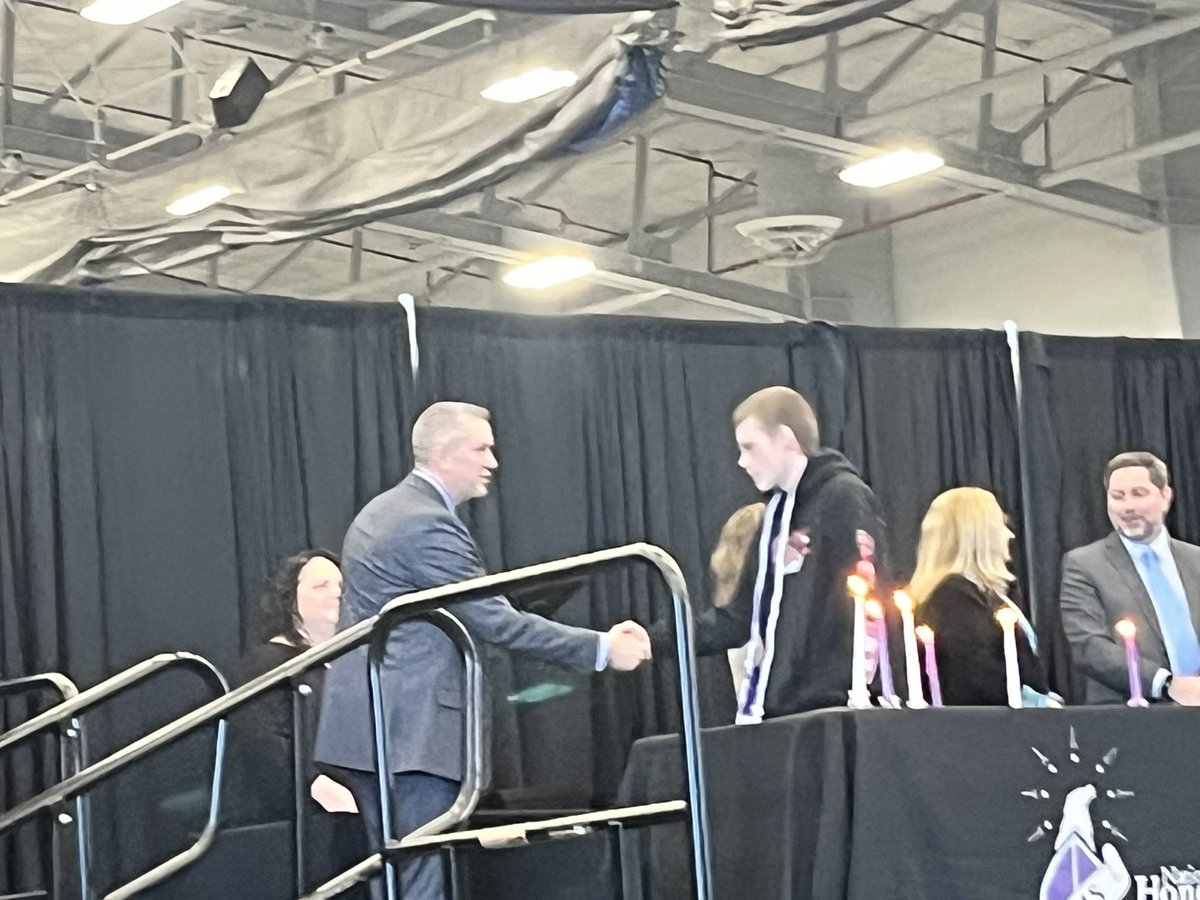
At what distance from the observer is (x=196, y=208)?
5.65 m

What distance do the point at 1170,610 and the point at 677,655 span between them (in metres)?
2.50

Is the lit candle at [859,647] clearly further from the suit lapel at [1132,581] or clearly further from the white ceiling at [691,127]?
the white ceiling at [691,127]

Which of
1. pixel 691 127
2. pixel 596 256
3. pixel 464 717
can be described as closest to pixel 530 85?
pixel 464 717

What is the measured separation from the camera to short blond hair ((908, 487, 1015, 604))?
14.1 ft

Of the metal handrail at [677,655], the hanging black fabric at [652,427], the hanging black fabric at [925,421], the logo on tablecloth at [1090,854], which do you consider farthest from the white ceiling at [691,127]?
the logo on tablecloth at [1090,854]

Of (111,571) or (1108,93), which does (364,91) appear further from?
(1108,93)

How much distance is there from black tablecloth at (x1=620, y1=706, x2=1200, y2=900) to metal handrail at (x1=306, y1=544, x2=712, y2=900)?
0.40 meters

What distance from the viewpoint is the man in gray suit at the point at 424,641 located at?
3822 mm

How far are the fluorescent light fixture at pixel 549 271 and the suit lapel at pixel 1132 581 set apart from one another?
7197 millimetres

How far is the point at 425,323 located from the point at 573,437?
63 cm

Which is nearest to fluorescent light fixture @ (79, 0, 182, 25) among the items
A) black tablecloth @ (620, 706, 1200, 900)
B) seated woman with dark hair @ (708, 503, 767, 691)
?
seated woman with dark hair @ (708, 503, 767, 691)

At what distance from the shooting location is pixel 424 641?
3906 mm

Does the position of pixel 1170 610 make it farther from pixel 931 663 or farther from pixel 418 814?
pixel 418 814

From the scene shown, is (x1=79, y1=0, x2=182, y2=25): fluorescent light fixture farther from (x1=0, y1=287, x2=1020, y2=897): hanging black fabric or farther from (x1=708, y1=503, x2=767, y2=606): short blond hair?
(x1=708, y1=503, x2=767, y2=606): short blond hair
